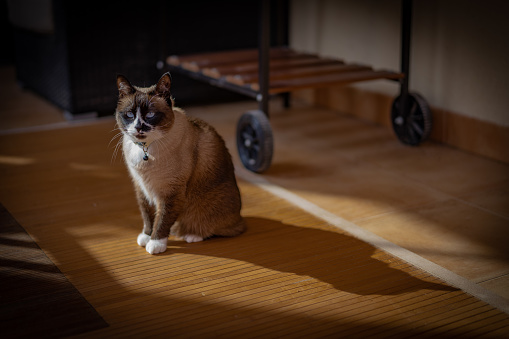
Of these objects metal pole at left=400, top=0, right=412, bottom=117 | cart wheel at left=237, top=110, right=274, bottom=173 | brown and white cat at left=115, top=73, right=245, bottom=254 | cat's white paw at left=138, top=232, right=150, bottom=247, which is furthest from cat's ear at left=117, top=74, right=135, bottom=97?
metal pole at left=400, top=0, right=412, bottom=117

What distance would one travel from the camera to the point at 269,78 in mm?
3531

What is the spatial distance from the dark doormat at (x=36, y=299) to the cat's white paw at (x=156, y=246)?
1.13ft

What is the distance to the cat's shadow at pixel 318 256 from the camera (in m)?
2.24

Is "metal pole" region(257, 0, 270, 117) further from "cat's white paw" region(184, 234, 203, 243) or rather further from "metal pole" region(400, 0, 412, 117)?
"cat's white paw" region(184, 234, 203, 243)

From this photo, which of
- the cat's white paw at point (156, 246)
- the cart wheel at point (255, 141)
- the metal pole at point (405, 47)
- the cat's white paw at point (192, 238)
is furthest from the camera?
the metal pole at point (405, 47)

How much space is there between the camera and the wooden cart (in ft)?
11.1

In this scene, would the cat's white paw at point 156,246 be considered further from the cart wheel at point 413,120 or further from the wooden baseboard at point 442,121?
the wooden baseboard at point 442,121

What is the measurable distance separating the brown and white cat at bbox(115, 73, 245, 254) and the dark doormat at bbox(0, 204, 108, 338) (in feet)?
1.29

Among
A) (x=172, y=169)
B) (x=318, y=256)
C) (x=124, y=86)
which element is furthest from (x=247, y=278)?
(x=124, y=86)

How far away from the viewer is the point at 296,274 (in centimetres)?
231

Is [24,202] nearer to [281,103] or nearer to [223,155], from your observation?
[223,155]

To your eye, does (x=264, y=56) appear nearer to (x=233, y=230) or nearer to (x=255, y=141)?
(x=255, y=141)

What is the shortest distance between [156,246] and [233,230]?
13.3 inches

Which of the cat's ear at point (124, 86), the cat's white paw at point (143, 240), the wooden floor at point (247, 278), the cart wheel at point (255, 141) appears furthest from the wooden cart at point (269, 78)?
the cat's ear at point (124, 86)
